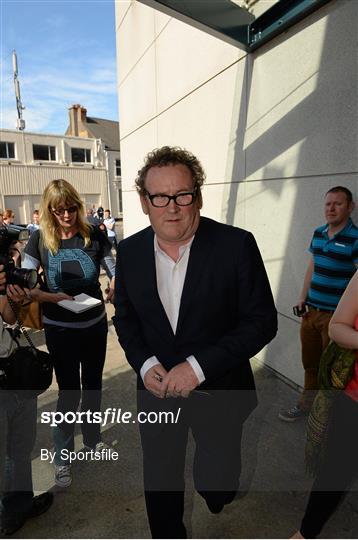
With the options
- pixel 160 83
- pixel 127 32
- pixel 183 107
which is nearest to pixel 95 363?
pixel 183 107

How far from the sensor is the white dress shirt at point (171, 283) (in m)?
1.74

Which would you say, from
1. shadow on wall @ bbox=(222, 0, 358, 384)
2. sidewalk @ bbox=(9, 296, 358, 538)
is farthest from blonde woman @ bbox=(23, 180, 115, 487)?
shadow on wall @ bbox=(222, 0, 358, 384)

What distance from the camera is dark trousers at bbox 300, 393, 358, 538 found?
1714 mm

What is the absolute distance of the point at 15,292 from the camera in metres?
1.89

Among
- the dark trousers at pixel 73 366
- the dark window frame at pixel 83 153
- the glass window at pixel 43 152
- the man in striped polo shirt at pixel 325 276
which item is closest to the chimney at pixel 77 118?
the dark window frame at pixel 83 153

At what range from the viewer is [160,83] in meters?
6.41

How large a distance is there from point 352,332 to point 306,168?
7.20 feet

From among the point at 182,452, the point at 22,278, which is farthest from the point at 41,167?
the point at 182,452

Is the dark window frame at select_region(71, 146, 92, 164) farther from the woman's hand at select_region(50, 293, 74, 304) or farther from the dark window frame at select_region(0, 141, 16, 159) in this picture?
the woman's hand at select_region(50, 293, 74, 304)

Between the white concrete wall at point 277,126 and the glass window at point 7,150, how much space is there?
25650 millimetres

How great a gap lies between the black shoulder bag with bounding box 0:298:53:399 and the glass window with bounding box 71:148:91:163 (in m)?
32.6

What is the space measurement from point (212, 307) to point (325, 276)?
5.18ft

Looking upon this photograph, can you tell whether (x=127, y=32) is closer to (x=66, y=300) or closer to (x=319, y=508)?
(x=66, y=300)

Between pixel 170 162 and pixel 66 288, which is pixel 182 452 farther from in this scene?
pixel 170 162
